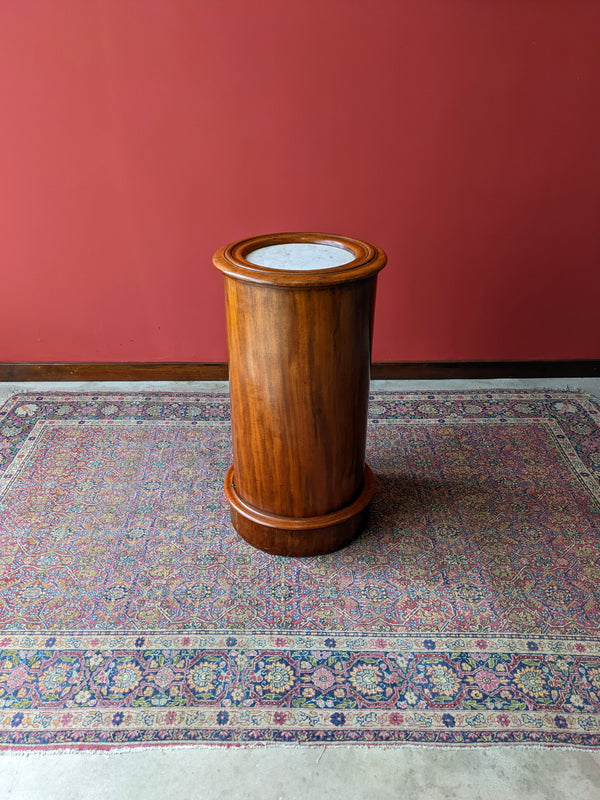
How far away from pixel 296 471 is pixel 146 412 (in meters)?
1.26

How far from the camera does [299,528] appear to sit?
207 cm

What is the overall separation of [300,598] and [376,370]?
1.57 metres

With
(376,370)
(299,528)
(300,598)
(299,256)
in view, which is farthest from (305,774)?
(376,370)

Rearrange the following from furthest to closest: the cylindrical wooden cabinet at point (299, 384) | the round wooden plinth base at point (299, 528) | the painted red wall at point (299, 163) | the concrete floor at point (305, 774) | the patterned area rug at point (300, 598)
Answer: the painted red wall at point (299, 163) → the round wooden plinth base at point (299, 528) → the cylindrical wooden cabinet at point (299, 384) → the patterned area rug at point (300, 598) → the concrete floor at point (305, 774)

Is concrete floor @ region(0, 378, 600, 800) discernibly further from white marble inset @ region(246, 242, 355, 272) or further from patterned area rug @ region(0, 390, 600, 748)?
white marble inset @ region(246, 242, 355, 272)

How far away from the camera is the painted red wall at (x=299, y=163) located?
262 cm

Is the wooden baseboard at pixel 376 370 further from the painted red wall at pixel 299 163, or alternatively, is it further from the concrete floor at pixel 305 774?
the concrete floor at pixel 305 774

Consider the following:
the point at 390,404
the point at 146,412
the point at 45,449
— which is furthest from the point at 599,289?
the point at 45,449

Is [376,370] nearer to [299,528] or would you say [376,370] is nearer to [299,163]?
[299,163]

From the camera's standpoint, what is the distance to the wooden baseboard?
10.7 ft

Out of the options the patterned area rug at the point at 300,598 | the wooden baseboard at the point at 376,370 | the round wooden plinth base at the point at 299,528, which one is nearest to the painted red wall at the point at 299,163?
the wooden baseboard at the point at 376,370

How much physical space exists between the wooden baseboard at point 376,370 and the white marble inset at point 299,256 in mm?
1308

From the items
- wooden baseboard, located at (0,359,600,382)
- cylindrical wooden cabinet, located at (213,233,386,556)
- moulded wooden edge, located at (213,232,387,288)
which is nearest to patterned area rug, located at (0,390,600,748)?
cylindrical wooden cabinet, located at (213,233,386,556)

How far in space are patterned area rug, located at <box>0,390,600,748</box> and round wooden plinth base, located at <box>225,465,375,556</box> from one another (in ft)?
0.19
